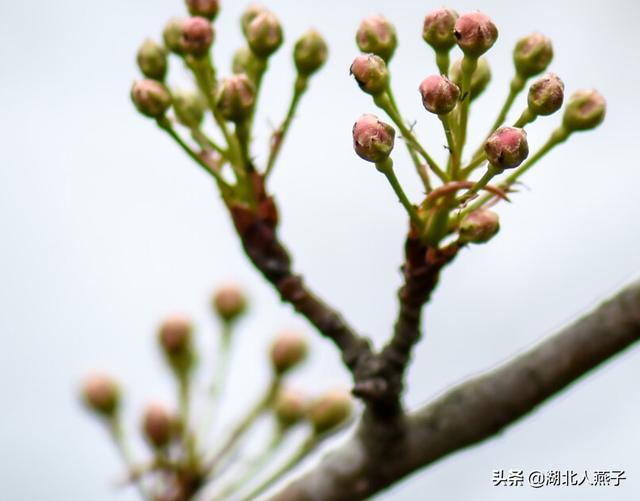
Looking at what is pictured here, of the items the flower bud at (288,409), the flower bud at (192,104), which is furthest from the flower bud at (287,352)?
the flower bud at (192,104)

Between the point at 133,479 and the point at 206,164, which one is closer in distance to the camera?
the point at 206,164

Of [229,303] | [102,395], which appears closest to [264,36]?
[229,303]

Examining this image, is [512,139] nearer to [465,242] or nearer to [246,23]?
[465,242]

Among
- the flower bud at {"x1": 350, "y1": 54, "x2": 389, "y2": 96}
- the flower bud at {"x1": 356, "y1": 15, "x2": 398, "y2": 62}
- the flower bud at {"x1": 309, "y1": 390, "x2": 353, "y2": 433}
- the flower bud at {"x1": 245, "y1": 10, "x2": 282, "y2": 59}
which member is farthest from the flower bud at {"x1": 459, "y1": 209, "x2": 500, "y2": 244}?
the flower bud at {"x1": 309, "y1": 390, "x2": 353, "y2": 433}

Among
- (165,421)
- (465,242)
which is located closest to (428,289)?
(465,242)

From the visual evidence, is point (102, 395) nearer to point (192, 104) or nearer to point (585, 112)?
point (192, 104)
